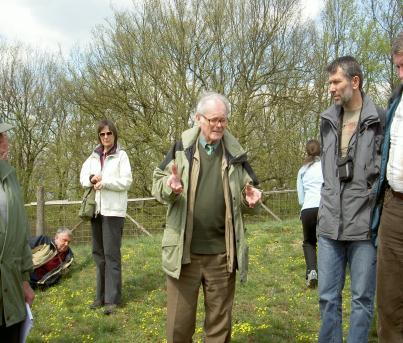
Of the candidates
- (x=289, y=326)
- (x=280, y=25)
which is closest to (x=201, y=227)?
(x=289, y=326)

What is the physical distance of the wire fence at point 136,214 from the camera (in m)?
12.4

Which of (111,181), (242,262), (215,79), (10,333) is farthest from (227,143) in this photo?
(215,79)

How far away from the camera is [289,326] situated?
5062mm

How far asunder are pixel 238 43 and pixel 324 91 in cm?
376

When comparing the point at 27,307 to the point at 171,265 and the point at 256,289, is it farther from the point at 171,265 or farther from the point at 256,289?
the point at 256,289

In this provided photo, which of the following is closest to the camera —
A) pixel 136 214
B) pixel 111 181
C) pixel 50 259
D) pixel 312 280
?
pixel 111 181

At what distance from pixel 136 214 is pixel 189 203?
11.4 m

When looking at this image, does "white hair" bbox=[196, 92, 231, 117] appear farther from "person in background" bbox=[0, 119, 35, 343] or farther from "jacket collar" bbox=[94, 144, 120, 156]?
"jacket collar" bbox=[94, 144, 120, 156]

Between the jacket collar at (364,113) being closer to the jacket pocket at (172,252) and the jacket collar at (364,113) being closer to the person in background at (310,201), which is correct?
the jacket pocket at (172,252)

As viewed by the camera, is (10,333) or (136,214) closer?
(10,333)

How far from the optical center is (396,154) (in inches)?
115

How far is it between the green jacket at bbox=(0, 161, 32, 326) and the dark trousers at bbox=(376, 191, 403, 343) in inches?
86.4

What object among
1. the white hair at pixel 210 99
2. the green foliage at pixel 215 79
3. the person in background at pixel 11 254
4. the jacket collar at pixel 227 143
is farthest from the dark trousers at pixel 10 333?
the green foliage at pixel 215 79

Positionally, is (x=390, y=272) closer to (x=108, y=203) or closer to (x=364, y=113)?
(x=364, y=113)
